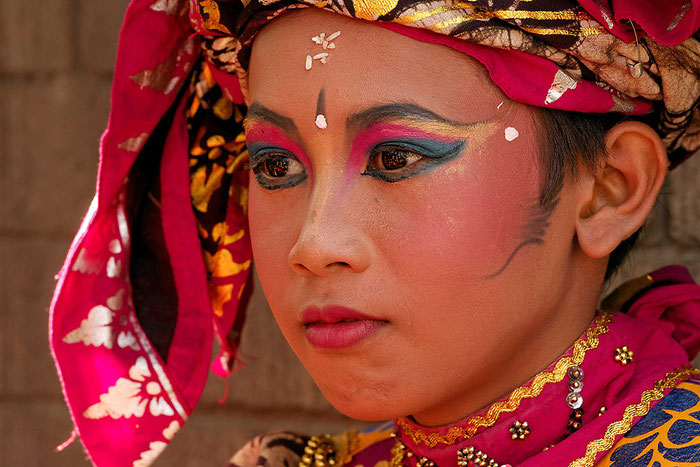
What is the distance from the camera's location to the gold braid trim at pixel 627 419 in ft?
4.38

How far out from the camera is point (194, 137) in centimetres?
184

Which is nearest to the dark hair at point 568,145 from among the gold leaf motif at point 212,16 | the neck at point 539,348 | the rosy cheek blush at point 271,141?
the neck at point 539,348

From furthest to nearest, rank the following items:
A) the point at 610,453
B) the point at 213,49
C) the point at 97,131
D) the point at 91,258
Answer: the point at 97,131 < the point at 91,258 < the point at 213,49 < the point at 610,453

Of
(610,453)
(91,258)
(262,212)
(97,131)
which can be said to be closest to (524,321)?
(610,453)

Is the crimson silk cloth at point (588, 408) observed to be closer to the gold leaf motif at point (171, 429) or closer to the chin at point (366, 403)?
the chin at point (366, 403)

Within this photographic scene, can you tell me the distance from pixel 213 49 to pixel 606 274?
0.85 metres

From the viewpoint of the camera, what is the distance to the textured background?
2564mm

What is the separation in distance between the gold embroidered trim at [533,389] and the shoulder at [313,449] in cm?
34

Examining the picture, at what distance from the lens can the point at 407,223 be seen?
1.31m

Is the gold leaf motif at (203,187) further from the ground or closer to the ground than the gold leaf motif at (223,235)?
further from the ground

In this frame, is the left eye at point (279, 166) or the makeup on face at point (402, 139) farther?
the left eye at point (279, 166)

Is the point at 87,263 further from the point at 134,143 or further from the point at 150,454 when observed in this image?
the point at 150,454

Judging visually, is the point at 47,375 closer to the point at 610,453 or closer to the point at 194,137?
the point at 194,137

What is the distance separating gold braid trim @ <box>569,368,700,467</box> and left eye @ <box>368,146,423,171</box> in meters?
0.51
